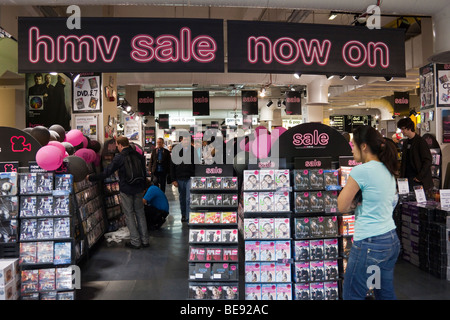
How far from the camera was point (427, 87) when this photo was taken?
6.32m

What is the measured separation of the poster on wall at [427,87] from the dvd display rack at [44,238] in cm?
614

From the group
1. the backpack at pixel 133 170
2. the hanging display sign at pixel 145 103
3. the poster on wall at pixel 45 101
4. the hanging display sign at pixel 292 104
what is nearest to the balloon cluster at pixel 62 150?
A: the backpack at pixel 133 170

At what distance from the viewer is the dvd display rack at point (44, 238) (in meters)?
3.49

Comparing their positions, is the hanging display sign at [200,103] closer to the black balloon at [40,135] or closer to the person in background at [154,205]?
the person in background at [154,205]

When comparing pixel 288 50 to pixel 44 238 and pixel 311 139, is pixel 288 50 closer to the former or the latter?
pixel 311 139

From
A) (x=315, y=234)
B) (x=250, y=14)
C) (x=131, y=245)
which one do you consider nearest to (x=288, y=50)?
(x=315, y=234)

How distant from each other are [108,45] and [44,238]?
205 cm

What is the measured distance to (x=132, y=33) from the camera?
10.6 ft

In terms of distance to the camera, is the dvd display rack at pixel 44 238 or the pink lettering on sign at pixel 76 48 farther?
the dvd display rack at pixel 44 238

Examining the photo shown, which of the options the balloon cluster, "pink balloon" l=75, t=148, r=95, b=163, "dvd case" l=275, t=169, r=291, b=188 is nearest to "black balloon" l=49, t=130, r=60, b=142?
the balloon cluster

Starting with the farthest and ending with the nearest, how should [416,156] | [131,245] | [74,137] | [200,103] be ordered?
1. [200,103]
2. [131,245]
3. [74,137]
4. [416,156]

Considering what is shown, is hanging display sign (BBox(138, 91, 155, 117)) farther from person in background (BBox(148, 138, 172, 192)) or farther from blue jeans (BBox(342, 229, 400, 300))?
blue jeans (BBox(342, 229, 400, 300))
